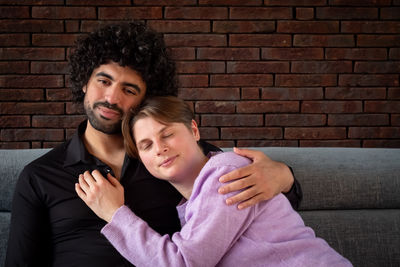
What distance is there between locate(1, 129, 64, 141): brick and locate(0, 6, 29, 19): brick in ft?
2.32

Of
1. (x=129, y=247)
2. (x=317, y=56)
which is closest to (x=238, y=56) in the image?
(x=317, y=56)

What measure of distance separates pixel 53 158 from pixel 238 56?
1.32 meters

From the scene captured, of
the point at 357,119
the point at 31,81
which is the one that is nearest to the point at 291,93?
the point at 357,119

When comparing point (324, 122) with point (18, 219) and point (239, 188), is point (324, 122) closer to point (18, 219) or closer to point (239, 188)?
point (239, 188)

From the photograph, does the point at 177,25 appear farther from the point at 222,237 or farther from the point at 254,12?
the point at 222,237

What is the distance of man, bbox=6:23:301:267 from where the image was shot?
4.09 ft

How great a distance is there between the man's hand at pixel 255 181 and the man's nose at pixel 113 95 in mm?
523

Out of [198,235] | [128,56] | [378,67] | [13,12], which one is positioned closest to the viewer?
[198,235]

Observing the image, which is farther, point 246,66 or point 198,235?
point 246,66

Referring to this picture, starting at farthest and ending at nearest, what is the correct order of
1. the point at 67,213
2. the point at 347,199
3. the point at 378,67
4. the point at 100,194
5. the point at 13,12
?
the point at 378,67 → the point at 13,12 → the point at 347,199 → the point at 67,213 → the point at 100,194

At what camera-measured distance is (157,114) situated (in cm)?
120

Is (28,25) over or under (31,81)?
over

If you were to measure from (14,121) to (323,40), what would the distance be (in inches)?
80.0

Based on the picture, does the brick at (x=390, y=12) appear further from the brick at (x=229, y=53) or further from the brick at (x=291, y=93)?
the brick at (x=229, y=53)
